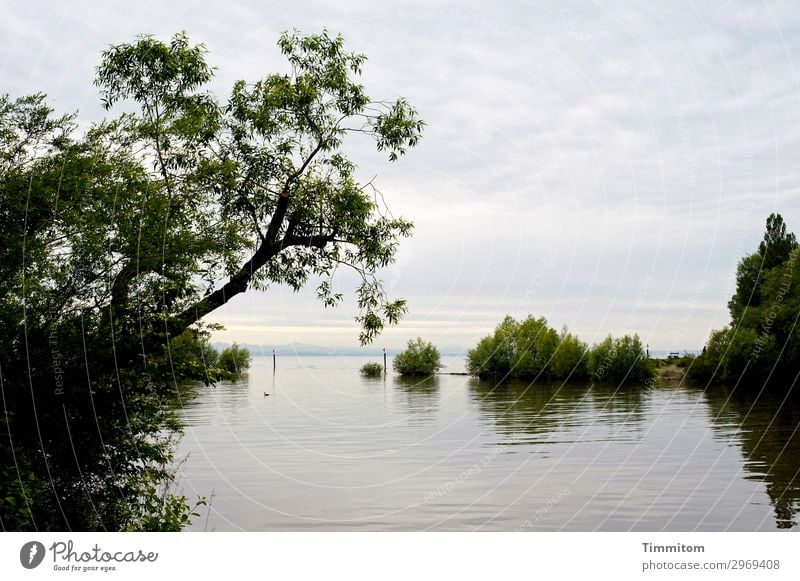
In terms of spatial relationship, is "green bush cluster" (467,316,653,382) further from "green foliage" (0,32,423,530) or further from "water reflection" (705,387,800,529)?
"green foliage" (0,32,423,530)

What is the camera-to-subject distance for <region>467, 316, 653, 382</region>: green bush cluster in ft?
305

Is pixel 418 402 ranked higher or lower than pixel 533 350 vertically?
lower

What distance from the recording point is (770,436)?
1582 inches

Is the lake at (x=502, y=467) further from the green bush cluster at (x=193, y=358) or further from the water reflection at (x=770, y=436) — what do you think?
the green bush cluster at (x=193, y=358)

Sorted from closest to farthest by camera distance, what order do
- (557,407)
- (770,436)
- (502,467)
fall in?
1. (502,467)
2. (770,436)
3. (557,407)

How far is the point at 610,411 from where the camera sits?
6100 centimetres

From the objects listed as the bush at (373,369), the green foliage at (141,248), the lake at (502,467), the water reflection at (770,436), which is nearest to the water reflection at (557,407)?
the lake at (502,467)

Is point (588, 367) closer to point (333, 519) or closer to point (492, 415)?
point (492, 415)

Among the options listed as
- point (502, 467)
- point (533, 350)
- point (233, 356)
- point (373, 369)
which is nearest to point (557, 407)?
point (502, 467)

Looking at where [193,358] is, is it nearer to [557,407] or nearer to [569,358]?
[557,407]

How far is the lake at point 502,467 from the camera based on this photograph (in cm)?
2202

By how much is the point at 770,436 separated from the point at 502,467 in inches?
705

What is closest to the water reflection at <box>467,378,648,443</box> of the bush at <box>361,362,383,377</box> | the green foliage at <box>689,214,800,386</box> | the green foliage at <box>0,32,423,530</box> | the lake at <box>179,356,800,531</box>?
the lake at <box>179,356,800,531</box>

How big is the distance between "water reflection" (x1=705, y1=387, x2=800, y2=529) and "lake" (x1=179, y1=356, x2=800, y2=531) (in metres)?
0.10
